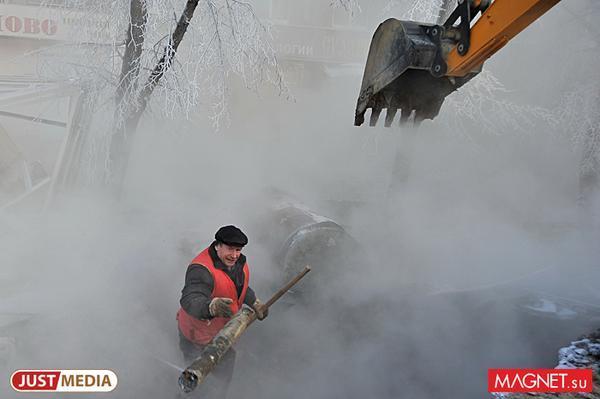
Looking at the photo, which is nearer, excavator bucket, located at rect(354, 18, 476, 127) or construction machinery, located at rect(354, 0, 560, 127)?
construction machinery, located at rect(354, 0, 560, 127)

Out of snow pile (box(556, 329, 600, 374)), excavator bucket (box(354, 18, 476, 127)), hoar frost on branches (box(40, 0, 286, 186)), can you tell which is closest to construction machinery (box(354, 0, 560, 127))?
excavator bucket (box(354, 18, 476, 127))

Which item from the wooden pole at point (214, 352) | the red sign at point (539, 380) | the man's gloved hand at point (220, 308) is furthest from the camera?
the red sign at point (539, 380)

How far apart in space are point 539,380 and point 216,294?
3763mm

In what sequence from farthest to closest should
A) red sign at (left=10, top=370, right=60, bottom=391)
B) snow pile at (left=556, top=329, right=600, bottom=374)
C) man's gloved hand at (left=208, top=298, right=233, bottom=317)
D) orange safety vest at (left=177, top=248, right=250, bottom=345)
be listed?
snow pile at (left=556, top=329, right=600, bottom=374), red sign at (left=10, top=370, right=60, bottom=391), orange safety vest at (left=177, top=248, right=250, bottom=345), man's gloved hand at (left=208, top=298, right=233, bottom=317)

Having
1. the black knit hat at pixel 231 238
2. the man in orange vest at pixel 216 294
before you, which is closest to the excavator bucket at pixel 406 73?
the black knit hat at pixel 231 238

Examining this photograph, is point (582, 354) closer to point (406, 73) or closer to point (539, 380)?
point (539, 380)

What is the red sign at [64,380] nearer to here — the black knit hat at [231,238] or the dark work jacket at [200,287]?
the dark work jacket at [200,287]

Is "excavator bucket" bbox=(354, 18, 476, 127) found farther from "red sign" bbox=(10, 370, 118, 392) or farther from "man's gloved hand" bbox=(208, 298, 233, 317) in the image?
"red sign" bbox=(10, 370, 118, 392)

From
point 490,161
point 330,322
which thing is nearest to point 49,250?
point 330,322

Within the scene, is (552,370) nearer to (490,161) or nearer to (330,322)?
(330,322)

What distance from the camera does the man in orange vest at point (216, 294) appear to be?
11.7ft

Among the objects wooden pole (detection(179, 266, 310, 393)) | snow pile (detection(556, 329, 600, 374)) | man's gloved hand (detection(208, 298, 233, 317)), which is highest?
man's gloved hand (detection(208, 298, 233, 317))

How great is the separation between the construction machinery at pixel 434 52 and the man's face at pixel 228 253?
64.0 inches

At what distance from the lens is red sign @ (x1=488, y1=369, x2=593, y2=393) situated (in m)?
4.89
